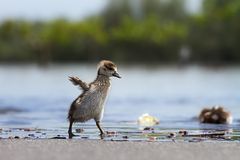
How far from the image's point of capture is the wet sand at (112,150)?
407 inches

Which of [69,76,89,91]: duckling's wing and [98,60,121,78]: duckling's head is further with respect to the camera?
[98,60,121,78]: duckling's head

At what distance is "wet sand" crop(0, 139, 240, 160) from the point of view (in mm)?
10336

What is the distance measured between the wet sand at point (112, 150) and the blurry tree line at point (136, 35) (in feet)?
358

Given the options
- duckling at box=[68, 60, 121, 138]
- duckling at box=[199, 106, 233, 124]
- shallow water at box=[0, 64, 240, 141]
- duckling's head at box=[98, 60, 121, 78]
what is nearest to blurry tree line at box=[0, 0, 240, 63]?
shallow water at box=[0, 64, 240, 141]

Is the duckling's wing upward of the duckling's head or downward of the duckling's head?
downward

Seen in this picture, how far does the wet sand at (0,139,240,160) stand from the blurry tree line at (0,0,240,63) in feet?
358

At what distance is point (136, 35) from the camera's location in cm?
14375

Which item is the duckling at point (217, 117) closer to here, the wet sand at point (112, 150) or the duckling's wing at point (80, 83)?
the duckling's wing at point (80, 83)

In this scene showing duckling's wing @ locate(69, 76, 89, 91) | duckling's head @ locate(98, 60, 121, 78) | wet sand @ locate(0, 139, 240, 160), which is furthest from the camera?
duckling's head @ locate(98, 60, 121, 78)

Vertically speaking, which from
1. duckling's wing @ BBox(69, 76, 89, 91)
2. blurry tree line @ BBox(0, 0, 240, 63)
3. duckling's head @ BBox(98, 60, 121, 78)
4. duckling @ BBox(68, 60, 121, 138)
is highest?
blurry tree line @ BBox(0, 0, 240, 63)

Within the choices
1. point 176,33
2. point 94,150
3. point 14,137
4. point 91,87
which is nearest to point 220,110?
point 91,87

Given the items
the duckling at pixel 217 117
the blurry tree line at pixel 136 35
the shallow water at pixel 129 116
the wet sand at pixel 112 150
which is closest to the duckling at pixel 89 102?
the shallow water at pixel 129 116

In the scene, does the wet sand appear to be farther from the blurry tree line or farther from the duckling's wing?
the blurry tree line

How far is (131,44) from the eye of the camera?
143500 mm
